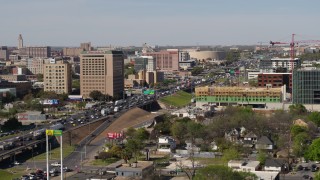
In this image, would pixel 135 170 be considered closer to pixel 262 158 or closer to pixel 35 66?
pixel 262 158

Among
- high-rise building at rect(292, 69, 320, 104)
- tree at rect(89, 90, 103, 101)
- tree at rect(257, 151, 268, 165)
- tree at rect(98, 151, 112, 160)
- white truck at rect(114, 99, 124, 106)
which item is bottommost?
tree at rect(98, 151, 112, 160)

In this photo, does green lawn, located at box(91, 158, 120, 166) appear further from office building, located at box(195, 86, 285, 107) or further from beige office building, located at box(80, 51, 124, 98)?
beige office building, located at box(80, 51, 124, 98)

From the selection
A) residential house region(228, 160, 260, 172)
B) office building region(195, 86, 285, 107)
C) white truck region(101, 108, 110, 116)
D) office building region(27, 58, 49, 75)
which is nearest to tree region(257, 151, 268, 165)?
residential house region(228, 160, 260, 172)

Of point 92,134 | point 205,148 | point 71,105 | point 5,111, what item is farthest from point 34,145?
point 71,105

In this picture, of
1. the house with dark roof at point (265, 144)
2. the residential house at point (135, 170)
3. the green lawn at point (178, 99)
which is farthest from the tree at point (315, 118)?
the green lawn at point (178, 99)

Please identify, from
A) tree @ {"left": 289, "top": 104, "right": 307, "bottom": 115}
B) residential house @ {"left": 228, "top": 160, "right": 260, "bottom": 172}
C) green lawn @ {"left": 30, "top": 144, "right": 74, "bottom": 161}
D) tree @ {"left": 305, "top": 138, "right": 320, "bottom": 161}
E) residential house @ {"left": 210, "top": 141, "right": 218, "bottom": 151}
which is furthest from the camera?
tree @ {"left": 289, "top": 104, "right": 307, "bottom": 115}

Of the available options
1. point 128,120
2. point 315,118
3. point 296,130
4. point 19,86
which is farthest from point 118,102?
point 296,130
